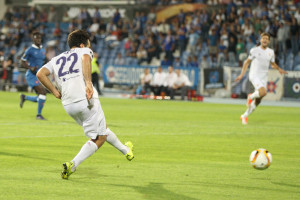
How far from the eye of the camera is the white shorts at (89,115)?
28.1 ft

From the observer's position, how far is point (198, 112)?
23.0 metres

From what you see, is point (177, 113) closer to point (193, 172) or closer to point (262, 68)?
point (262, 68)

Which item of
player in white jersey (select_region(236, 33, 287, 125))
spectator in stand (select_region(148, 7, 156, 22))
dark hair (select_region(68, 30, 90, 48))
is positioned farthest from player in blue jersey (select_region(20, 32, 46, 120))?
spectator in stand (select_region(148, 7, 156, 22))

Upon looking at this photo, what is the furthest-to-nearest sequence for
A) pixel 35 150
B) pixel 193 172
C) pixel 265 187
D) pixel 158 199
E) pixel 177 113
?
pixel 177 113 < pixel 35 150 < pixel 193 172 < pixel 265 187 < pixel 158 199

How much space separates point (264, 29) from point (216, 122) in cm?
1491

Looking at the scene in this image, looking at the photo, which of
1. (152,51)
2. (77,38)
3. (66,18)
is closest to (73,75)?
(77,38)

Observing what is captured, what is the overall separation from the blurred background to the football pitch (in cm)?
1291

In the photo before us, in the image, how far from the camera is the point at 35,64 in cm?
1889

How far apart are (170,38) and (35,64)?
1793 cm

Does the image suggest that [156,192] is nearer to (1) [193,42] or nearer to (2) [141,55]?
(1) [193,42]

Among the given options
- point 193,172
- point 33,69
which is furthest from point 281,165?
point 33,69

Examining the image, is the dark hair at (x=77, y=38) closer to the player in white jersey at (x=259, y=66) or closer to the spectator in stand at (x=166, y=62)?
the player in white jersey at (x=259, y=66)

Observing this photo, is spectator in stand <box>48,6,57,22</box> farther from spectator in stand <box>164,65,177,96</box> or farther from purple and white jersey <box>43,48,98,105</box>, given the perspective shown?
purple and white jersey <box>43,48,98,105</box>

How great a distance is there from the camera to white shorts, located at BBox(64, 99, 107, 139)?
8570 mm
